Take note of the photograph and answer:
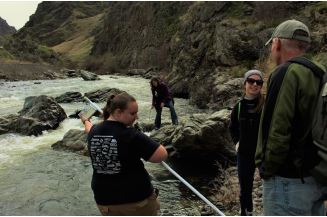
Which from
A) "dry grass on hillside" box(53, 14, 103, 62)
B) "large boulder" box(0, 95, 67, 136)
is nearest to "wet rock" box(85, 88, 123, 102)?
"large boulder" box(0, 95, 67, 136)

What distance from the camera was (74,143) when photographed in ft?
49.5

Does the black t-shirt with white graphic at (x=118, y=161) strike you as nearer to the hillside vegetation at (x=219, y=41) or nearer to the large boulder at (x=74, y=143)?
the hillside vegetation at (x=219, y=41)

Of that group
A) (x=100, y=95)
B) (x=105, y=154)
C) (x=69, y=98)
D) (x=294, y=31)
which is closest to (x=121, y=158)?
(x=105, y=154)

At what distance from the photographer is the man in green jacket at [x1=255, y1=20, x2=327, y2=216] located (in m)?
3.54

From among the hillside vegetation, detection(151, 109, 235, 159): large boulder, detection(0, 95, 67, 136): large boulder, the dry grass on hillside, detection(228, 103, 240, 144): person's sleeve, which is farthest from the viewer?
the dry grass on hillside

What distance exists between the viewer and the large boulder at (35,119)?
18172mm

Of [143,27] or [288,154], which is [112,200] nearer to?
[288,154]

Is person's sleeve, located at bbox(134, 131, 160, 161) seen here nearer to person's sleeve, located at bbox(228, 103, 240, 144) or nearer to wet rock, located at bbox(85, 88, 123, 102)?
person's sleeve, located at bbox(228, 103, 240, 144)

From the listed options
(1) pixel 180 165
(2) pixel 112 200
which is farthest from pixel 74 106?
(2) pixel 112 200

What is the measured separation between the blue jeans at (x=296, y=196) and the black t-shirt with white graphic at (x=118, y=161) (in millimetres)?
1301

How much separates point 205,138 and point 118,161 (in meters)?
7.85

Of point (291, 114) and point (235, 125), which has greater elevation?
point (291, 114)

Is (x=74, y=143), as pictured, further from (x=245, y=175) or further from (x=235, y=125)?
(x=245, y=175)

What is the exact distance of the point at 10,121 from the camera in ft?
62.4
